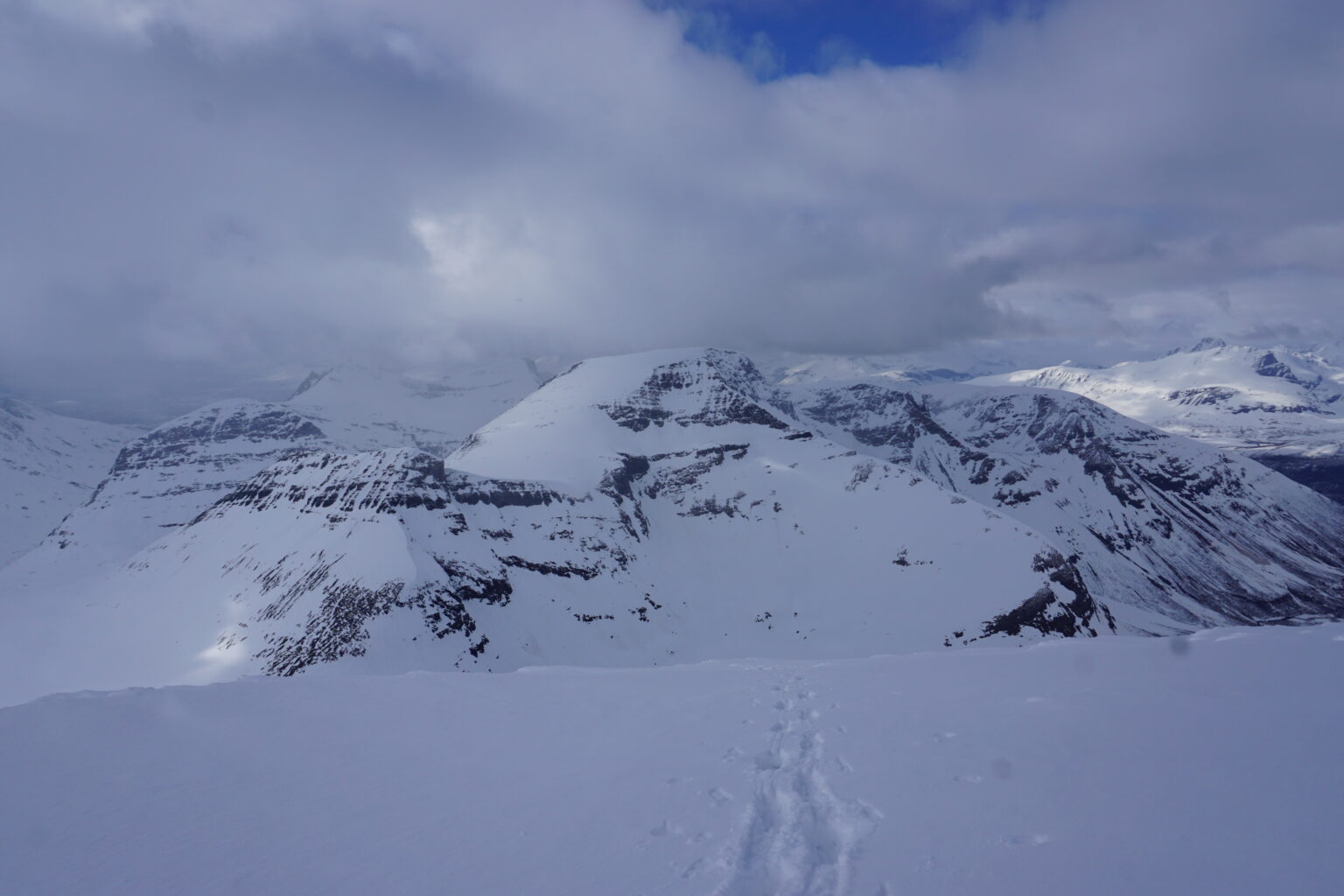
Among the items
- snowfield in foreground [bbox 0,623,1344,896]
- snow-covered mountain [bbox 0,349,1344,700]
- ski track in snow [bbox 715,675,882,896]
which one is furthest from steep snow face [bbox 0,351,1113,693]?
ski track in snow [bbox 715,675,882,896]

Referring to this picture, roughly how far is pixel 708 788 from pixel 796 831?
7.21 feet

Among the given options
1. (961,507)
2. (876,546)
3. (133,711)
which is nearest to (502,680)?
(133,711)

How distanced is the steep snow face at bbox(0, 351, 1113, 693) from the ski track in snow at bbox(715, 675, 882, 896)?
233 feet

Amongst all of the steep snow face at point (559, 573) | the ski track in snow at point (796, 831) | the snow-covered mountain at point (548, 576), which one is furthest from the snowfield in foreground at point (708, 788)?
the snow-covered mountain at point (548, 576)

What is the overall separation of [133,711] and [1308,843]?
21.6 meters

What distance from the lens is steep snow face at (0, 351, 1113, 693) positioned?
7956 centimetres

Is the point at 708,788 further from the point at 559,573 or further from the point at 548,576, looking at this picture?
→ the point at 559,573

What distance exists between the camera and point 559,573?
104 m

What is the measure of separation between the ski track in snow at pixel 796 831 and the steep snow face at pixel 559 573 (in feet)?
233

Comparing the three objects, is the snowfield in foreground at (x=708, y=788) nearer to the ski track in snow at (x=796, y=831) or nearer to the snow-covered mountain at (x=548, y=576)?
the ski track in snow at (x=796, y=831)

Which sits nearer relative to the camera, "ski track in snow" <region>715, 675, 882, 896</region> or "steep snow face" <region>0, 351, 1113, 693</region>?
"ski track in snow" <region>715, 675, 882, 896</region>

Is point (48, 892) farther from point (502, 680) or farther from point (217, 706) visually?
point (502, 680)

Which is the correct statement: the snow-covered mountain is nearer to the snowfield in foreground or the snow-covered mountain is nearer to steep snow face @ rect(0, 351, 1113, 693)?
steep snow face @ rect(0, 351, 1113, 693)

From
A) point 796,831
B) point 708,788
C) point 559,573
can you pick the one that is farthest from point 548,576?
point 796,831
